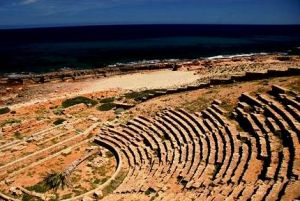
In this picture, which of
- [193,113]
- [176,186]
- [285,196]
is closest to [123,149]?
[193,113]

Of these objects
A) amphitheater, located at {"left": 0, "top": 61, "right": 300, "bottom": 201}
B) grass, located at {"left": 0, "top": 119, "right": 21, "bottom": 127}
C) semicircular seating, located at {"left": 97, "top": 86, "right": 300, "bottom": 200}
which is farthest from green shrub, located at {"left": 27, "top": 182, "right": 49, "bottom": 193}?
grass, located at {"left": 0, "top": 119, "right": 21, "bottom": 127}

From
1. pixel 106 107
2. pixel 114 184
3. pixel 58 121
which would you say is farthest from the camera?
Answer: pixel 106 107

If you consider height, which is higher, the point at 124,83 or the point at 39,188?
the point at 124,83

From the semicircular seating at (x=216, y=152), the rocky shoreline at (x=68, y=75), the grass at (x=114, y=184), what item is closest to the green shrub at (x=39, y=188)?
the grass at (x=114, y=184)

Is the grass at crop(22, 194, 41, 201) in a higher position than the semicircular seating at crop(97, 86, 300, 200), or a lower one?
lower

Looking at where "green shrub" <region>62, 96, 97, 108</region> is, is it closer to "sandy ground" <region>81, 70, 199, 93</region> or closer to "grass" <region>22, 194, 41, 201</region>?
"sandy ground" <region>81, 70, 199, 93</region>

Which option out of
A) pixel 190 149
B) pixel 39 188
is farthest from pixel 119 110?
pixel 39 188

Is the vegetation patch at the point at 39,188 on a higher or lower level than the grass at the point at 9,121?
lower

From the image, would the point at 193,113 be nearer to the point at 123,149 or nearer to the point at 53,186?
the point at 123,149

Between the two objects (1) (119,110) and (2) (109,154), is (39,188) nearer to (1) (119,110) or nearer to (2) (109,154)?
(2) (109,154)

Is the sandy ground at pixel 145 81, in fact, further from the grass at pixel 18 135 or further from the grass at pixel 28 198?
the grass at pixel 28 198
